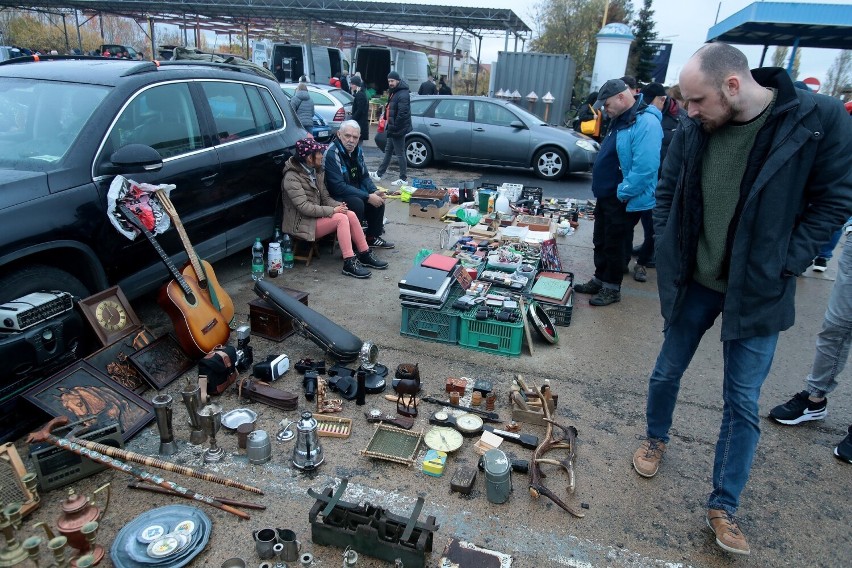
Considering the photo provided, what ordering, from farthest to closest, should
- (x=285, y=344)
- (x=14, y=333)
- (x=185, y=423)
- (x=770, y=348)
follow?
(x=285, y=344) → (x=185, y=423) → (x=14, y=333) → (x=770, y=348)

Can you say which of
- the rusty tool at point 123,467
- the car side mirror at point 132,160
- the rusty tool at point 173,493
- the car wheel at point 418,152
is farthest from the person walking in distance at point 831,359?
the car wheel at point 418,152

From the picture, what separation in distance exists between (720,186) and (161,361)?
11.2ft

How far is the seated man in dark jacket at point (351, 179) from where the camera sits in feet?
18.7

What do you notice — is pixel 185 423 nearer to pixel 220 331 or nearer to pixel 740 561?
pixel 220 331

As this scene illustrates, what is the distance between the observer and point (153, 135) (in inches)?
157

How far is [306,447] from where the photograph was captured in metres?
2.86

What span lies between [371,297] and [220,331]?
157cm

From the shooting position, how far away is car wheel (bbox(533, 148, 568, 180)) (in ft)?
34.2

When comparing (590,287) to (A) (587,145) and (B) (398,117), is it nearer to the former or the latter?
(B) (398,117)

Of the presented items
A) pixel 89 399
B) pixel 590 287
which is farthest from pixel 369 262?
pixel 89 399

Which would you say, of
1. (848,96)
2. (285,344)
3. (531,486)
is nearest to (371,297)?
(285,344)

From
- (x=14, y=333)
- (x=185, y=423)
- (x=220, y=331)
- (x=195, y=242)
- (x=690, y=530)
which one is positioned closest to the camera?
(x=690, y=530)

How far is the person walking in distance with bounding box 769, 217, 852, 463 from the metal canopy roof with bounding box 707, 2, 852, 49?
483 inches

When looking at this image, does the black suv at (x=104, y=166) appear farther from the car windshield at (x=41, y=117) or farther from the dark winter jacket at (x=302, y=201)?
the dark winter jacket at (x=302, y=201)
